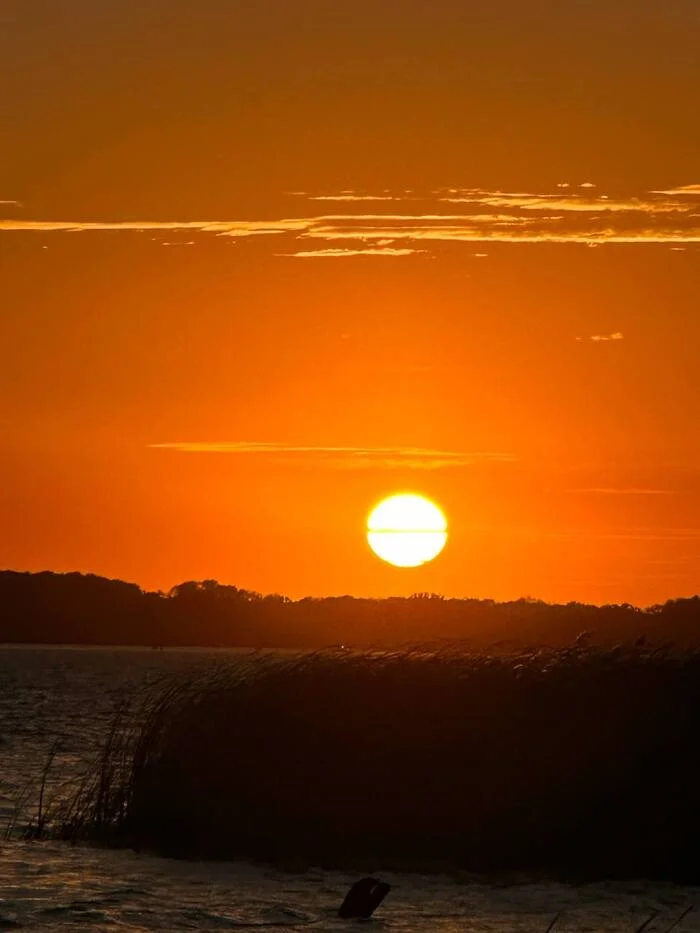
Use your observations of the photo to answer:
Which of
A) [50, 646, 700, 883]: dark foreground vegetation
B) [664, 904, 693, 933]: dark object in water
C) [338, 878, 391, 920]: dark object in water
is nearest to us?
[664, 904, 693, 933]: dark object in water

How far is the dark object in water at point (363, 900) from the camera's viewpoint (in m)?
24.1

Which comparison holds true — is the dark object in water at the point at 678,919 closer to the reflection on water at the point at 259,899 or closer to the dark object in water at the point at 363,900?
the reflection on water at the point at 259,899

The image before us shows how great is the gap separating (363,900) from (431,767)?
5.28 meters

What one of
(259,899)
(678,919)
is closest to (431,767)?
(259,899)

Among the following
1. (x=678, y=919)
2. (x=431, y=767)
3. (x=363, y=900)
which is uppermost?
(x=431, y=767)

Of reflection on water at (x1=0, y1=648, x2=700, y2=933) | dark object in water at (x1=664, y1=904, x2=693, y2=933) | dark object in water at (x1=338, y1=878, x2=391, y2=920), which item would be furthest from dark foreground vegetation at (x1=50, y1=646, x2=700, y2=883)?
dark object in water at (x1=338, y1=878, x2=391, y2=920)

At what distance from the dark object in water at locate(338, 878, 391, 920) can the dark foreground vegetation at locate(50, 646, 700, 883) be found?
3.86 m

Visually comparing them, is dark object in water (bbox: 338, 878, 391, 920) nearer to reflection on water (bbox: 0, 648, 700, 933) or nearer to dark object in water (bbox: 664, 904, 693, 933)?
reflection on water (bbox: 0, 648, 700, 933)

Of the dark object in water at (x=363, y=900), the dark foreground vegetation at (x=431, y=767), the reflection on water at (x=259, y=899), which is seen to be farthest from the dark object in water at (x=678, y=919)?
the dark object in water at (x=363, y=900)

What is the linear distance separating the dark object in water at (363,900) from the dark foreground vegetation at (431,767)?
3.86 metres

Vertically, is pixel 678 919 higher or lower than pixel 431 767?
lower

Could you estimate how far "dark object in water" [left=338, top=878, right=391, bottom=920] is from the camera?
2406cm

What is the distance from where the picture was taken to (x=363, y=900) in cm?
2409

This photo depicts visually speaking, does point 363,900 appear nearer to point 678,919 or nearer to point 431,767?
point 678,919
